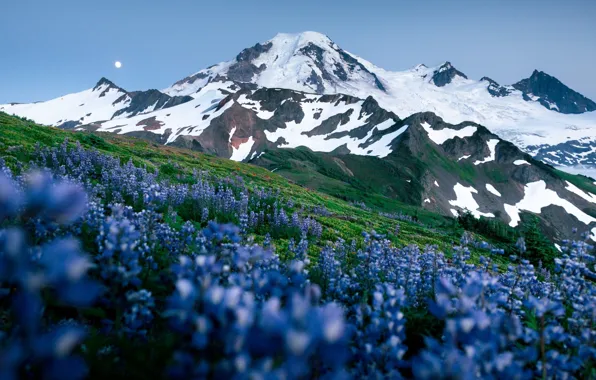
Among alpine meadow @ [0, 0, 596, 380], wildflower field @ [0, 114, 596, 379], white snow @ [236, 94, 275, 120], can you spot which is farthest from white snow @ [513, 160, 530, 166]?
wildflower field @ [0, 114, 596, 379]

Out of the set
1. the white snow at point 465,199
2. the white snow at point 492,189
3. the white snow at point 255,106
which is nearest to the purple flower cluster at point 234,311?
the white snow at point 465,199

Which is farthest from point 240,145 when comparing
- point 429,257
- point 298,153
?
point 429,257

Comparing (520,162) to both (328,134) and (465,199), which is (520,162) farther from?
(328,134)

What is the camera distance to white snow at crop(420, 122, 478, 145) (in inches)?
5699

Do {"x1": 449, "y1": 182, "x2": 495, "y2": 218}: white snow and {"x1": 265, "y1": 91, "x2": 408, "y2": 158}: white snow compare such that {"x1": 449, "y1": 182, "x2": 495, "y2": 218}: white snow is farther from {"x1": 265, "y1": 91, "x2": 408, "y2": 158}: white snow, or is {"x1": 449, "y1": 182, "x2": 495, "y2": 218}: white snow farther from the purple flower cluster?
the purple flower cluster

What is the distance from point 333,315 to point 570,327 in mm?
4907

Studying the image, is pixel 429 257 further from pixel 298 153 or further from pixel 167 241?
pixel 298 153

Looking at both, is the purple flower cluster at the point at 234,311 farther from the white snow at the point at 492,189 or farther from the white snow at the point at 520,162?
the white snow at the point at 520,162

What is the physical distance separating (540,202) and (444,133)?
4349 cm

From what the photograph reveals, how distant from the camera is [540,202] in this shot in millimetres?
137625

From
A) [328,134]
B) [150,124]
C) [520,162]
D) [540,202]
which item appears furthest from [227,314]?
[150,124]

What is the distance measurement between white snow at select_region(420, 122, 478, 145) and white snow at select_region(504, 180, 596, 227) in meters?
30.9

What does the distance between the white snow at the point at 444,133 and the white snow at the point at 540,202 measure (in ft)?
101

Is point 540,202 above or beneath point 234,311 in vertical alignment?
above
